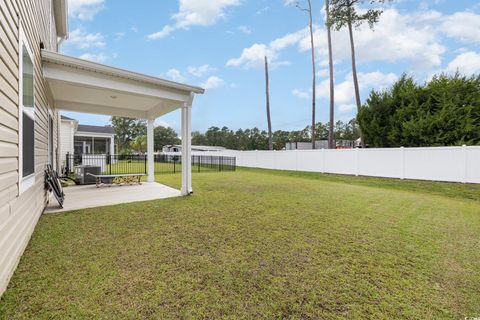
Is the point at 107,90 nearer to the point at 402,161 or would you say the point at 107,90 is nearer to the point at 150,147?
the point at 150,147

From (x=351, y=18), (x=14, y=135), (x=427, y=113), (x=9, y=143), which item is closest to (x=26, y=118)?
(x=14, y=135)

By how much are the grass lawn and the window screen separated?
3.58 ft

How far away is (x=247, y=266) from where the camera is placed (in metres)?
2.71

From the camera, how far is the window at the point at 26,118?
2803mm

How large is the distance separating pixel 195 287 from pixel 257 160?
17.2 meters

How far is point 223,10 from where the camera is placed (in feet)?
44.1

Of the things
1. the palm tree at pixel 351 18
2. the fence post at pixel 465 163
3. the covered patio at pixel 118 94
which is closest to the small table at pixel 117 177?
the covered patio at pixel 118 94

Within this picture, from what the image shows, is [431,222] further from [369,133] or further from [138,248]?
[369,133]

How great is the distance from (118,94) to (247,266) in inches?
228

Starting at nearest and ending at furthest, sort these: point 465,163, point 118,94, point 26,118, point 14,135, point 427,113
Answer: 1. point 14,135
2. point 26,118
3. point 118,94
4. point 465,163
5. point 427,113

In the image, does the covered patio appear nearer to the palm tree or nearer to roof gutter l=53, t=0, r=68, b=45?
roof gutter l=53, t=0, r=68, b=45

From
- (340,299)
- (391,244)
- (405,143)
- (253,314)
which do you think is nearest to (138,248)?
(253,314)

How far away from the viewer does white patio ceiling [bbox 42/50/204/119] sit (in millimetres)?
4805

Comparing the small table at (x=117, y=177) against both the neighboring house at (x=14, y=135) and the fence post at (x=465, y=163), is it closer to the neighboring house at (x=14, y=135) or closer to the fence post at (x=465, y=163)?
the neighboring house at (x=14, y=135)
